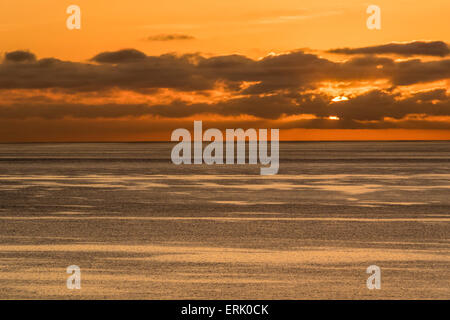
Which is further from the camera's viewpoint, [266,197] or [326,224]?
[266,197]

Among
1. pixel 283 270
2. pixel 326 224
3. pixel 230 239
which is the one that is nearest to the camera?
pixel 283 270

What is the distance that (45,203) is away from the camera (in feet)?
90.2

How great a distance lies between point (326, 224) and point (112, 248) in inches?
302

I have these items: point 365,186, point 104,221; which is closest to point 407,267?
point 104,221

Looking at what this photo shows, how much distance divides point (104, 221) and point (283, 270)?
384 inches

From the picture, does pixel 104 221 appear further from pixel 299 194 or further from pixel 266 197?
pixel 299 194

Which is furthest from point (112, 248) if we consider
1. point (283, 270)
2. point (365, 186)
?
point (365, 186)
